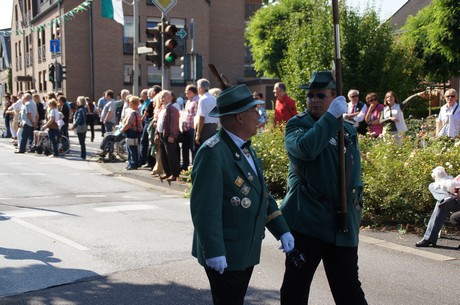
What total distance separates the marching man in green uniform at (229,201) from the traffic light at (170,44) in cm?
1062

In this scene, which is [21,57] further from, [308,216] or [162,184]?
[308,216]

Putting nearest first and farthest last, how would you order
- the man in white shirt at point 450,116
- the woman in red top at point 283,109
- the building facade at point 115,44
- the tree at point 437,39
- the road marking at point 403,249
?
the road marking at point 403,249, the man in white shirt at point 450,116, the woman in red top at point 283,109, the tree at point 437,39, the building facade at point 115,44

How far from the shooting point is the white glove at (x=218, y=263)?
305 cm

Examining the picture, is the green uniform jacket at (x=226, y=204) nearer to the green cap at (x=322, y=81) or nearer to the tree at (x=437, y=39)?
the green cap at (x=322, y=81)

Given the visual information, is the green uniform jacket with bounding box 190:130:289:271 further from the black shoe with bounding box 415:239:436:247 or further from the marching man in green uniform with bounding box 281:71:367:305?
the black shoe with bounding box 415:239:436:247

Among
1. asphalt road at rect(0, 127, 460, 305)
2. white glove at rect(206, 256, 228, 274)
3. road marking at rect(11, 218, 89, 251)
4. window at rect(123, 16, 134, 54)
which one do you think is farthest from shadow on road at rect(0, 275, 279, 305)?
window at rect(123, 16, 134, 54)

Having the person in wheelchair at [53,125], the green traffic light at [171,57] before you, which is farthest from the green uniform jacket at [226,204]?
the person in wheelchair at [53,125]

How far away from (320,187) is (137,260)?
3.12 m

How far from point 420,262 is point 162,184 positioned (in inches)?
269

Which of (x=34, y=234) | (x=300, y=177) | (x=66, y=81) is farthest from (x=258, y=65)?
(x=300, y=177)

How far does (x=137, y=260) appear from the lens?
6.19 meters

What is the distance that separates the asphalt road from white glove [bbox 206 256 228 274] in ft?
6.37

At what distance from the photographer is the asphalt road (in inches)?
200

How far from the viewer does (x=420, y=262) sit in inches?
242
